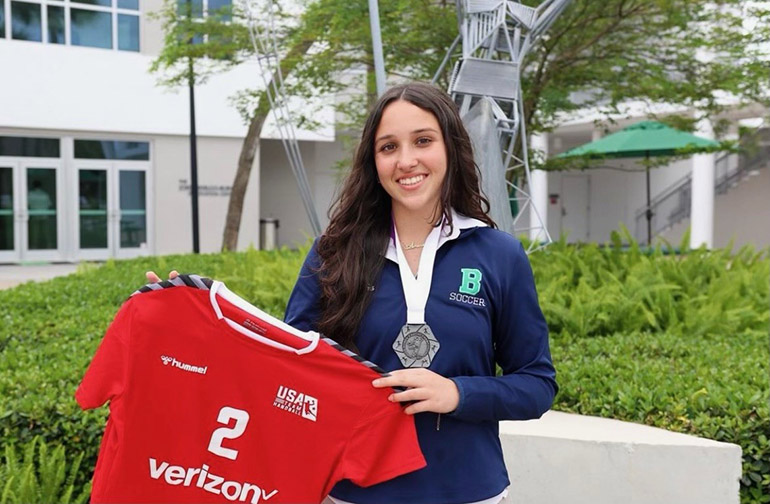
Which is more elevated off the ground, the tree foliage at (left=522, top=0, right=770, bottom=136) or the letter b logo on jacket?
the tree foliage at (left=522, top=0, right=770, bottom=136)

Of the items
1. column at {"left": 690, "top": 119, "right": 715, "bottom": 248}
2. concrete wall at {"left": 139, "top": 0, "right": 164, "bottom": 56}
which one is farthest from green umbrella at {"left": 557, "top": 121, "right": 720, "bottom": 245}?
concrete wall at {"left": 139, "top": 0, "right": 164, "bottom": 56}

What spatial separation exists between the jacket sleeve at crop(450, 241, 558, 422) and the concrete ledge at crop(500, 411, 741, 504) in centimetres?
169

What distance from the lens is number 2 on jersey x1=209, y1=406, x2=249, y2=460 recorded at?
185cm

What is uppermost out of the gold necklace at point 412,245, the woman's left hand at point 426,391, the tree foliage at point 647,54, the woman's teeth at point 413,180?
the tree foliage at point 647,54

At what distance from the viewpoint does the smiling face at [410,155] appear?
1.83m

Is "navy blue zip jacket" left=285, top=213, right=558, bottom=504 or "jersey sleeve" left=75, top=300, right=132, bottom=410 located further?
"jersey sleeve" left=75, top=300, right=132, bottom=410

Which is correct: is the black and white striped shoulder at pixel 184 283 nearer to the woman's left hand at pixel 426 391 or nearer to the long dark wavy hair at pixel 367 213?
the long dark wavy hair at pixel 367 213

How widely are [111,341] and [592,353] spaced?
3.74m

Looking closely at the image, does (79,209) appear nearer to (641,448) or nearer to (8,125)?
(8,125)

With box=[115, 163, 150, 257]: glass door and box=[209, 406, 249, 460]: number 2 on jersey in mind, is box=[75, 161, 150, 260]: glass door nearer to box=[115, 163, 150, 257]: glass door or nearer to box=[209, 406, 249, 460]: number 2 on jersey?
box=[115, 163, 150, 257]: glass door

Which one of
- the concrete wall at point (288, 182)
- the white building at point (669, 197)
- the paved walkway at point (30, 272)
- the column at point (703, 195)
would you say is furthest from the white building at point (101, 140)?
the column at point (703, 195)

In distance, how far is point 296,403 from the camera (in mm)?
1823

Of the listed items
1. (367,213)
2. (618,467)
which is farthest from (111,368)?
(618,467)

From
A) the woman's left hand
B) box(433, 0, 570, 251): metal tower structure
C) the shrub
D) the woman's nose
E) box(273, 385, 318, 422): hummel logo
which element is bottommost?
the shrub
